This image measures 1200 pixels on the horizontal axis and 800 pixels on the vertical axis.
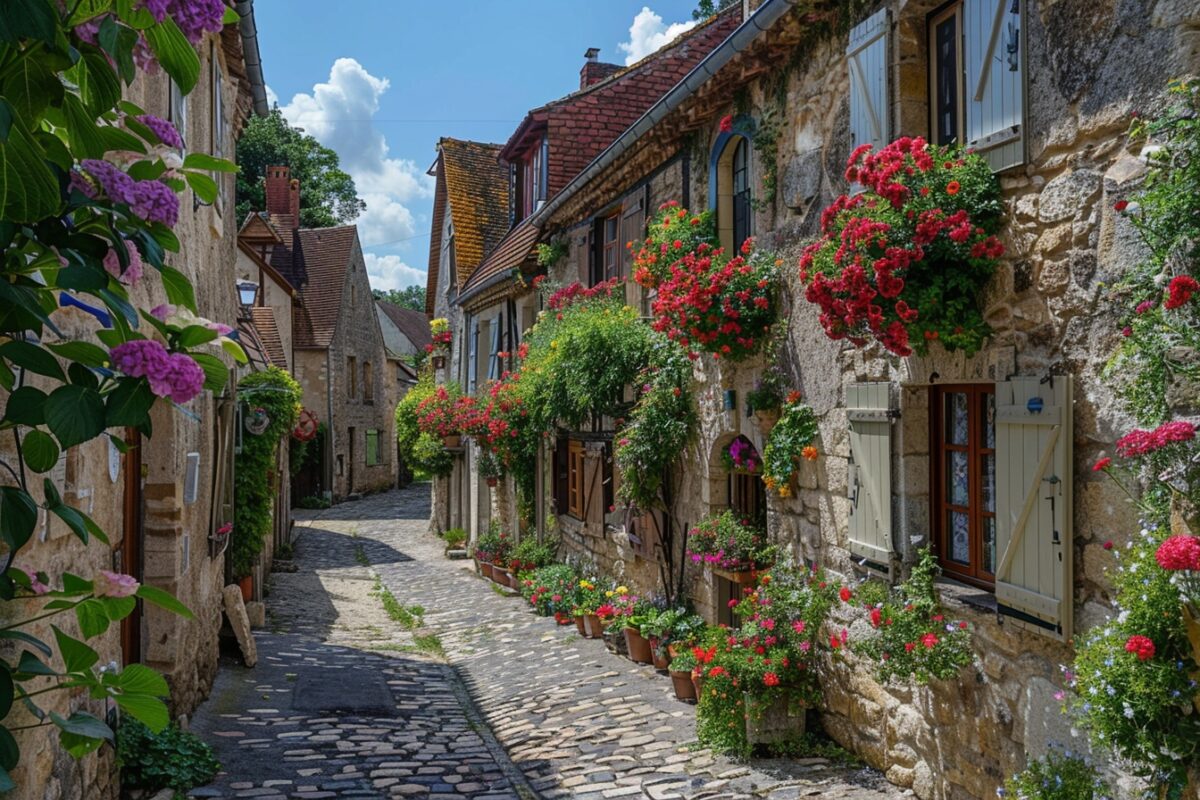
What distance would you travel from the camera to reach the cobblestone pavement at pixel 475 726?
19.5ft

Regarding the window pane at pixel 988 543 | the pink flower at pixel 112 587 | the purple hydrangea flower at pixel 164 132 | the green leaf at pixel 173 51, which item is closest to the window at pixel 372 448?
the window pane at pixel 988 543

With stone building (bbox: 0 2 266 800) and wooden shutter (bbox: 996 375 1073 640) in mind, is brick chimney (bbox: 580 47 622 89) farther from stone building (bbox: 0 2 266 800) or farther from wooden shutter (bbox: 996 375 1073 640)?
wooden shutter (bbox: 996 375 1073 640)

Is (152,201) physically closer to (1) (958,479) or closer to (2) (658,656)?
(1) (958,479)

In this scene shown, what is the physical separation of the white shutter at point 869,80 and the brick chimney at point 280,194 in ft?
89.2

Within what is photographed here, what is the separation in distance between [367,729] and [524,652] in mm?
2854

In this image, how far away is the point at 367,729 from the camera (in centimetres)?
736

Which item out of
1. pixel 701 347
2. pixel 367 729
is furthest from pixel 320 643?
pixel 701 347

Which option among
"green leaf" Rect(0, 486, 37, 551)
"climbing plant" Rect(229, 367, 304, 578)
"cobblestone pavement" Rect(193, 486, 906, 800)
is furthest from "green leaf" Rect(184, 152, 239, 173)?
"climbing plant" Rect(229, 367, 304, 578)

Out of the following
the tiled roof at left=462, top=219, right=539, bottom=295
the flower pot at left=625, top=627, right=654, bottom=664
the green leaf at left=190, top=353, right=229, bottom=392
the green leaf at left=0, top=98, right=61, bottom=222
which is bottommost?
the flower pot at left=625, top=627, right=654, bottom=664

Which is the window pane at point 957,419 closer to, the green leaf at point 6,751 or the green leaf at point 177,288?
the green leaf at point 177,288

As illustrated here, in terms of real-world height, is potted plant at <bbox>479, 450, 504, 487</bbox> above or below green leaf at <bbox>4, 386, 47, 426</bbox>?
below

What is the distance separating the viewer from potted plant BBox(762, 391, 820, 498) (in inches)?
260

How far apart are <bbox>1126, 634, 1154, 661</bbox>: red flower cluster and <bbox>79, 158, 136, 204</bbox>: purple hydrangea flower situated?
3.47 m

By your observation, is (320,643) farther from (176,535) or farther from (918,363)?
(918,363)
